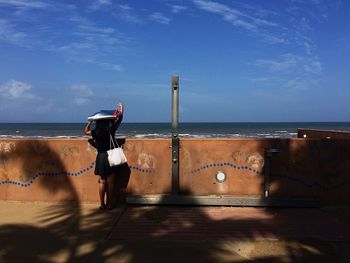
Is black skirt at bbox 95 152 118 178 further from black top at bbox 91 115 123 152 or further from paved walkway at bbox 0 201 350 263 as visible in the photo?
paved walkway at bbox 0 201 350 263

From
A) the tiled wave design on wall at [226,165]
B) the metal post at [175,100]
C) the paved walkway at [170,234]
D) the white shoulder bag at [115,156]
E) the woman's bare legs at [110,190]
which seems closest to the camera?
the paved walkway at [170,234]

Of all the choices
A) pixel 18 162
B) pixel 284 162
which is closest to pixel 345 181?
pixel 284 162

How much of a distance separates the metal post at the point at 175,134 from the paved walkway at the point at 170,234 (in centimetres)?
46

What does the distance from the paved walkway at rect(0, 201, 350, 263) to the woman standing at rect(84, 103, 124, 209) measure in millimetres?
368

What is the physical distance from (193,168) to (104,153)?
1575 mm

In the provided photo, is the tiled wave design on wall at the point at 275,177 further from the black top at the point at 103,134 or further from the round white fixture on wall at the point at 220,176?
the black top at the point at 103,134

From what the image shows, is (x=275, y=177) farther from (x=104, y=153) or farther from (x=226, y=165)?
(x=104, y=153)

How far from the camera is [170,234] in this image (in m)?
5.36

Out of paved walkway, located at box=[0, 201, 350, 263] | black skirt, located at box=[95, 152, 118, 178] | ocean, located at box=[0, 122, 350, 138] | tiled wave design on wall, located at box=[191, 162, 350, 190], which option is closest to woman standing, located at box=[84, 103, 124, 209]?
black skirt, located at box=[95, 152, 118, 178]

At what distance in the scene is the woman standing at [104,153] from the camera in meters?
6.42

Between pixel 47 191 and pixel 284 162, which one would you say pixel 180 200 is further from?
pixel 47 191

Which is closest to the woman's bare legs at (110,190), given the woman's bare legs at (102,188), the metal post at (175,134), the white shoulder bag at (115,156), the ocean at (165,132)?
the woman's bare legs at (102,188)

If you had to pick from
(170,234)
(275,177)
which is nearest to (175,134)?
(275,177)

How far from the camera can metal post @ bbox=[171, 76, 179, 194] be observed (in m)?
6.79
